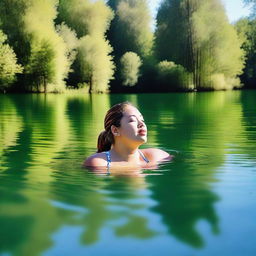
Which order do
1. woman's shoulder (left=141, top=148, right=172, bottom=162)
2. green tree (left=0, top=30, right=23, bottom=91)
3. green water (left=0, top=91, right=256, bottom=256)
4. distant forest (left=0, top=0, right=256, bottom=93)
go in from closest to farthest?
green water (left=0, top=91, right=256, bottom=256) → woman's shoulder (left=141, top=148, right=172, bottom=162) → green tree (left=0, top=30, right=23, bottom=91) → distant forest (left=0, top=0, right=256, bottom=93)

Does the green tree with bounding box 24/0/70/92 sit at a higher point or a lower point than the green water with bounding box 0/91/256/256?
higher

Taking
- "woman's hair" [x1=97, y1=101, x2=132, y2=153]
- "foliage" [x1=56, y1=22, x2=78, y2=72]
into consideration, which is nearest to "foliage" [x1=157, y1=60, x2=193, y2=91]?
"foliage" [x1=56, y1=22, x2=78, y2=72]

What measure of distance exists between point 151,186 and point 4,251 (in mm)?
1914

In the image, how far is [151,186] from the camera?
4473 mm

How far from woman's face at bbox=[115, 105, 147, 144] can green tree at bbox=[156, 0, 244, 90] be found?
128 ft

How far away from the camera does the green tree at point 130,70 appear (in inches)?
1786

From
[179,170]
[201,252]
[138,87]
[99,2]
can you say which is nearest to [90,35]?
[99,2]

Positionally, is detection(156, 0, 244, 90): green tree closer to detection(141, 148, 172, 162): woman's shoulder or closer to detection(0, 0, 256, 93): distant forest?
detection(0, 0, 256, 93): distant forest

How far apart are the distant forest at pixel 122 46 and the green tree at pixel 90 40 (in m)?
0.08

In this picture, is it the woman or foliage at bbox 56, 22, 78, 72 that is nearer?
the woman

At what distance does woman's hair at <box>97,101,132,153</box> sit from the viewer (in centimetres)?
534

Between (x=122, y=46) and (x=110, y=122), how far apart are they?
43786mm

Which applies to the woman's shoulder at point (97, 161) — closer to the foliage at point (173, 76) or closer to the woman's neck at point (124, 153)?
the woman's neck at point (124, 153)

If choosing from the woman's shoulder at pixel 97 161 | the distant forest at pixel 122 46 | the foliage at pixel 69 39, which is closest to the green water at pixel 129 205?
the woman's shoulder at pixel 97 161
